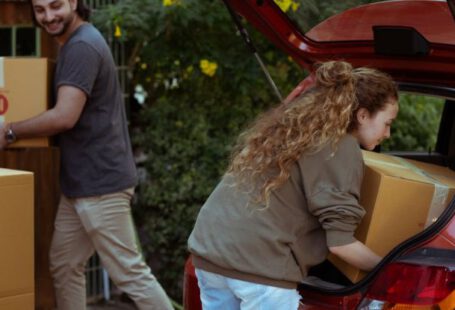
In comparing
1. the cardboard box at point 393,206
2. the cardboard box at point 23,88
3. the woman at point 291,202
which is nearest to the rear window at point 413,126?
the cardboard box at point 23,88

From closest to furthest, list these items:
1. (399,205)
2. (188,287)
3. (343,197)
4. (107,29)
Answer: (343,197) → (399,205) → (188,287) → (107,29)

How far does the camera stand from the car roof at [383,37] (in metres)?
3.59

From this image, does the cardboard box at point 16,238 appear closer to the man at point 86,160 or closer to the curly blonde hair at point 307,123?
the man at point 86,160

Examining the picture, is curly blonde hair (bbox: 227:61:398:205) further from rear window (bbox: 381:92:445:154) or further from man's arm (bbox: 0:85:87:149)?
rear window (bbox: 381:92:445:154)

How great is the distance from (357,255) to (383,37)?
3.47 ft

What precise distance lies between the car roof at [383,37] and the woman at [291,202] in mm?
583

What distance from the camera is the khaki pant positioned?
4465 mm

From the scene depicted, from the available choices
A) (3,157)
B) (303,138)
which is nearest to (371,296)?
(303,138)

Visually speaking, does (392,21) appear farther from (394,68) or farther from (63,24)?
(63,24)

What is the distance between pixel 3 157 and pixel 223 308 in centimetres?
189

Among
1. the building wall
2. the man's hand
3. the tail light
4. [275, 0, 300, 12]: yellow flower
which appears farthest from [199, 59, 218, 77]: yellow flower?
the tail light

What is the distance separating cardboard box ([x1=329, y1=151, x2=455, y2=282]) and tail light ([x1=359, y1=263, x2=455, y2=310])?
0.15 m

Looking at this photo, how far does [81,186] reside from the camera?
444 cm

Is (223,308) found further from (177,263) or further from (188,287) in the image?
(177,263)
